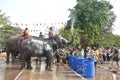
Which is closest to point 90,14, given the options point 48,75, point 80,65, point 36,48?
point 36,48

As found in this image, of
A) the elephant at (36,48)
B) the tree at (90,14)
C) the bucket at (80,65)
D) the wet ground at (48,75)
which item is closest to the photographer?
the wet ground at (48,75)

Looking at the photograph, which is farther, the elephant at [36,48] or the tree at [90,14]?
the tree at [90,14]

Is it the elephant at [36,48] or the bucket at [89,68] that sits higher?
the elephant at [36,48]

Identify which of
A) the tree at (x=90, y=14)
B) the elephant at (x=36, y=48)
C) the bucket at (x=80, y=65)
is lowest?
the bucket at (x=80, y=65)

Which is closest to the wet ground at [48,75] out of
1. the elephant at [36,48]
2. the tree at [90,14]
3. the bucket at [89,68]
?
the bucket at [89,68]

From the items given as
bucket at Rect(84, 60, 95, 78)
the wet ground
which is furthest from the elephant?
bucket at Rect(84, 60, 95, 78)

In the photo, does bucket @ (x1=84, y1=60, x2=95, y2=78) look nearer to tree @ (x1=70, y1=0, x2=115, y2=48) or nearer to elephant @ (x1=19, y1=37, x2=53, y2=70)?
elephant @ (x1=19, y1=37, x2=53, y2=70)

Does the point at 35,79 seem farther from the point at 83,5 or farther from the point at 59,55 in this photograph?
the point at 83,5

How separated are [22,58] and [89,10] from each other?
33.7 m

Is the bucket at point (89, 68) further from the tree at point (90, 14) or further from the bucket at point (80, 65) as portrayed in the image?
the tree at point (90, 14)

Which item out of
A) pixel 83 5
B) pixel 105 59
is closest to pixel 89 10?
pixel 83 5

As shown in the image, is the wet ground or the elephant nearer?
the wet ground

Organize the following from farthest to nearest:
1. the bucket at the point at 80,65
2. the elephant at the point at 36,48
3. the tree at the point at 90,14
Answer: the tree at the point at 90,14 < the elephant at the point at 36,48 < the bucket at the point at 80,65

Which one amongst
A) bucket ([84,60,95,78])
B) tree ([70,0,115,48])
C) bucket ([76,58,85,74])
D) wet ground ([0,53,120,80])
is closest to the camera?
wet ground ([0,53,120,80])
